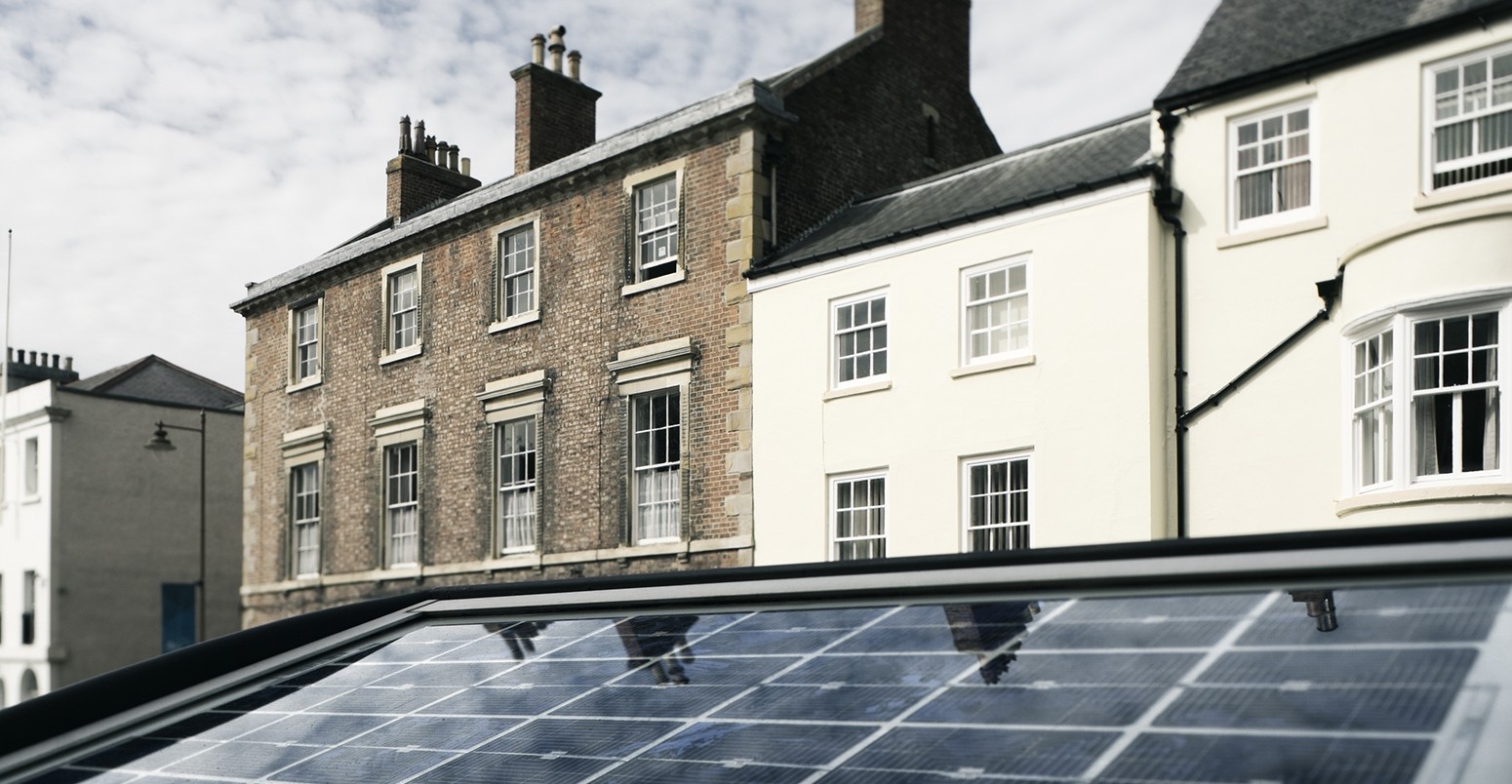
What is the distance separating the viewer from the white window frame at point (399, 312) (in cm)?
2852

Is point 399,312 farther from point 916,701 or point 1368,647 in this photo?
point 1368,647

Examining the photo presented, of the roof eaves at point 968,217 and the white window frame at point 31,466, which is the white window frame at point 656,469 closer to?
the roof eaves at point 968,217

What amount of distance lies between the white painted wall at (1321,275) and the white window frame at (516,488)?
1255 centimetres

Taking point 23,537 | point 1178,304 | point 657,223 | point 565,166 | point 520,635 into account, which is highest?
point 565,166

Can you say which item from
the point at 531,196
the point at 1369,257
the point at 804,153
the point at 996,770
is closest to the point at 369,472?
the point at 531,196

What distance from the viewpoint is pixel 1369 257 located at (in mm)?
15703

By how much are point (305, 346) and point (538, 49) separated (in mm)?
9228

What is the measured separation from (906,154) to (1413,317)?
12.4 metres

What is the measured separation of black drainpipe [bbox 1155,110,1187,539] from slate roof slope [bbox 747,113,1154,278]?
0.41m

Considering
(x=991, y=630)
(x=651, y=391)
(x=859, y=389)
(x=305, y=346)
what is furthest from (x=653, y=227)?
(x=991, y=630)

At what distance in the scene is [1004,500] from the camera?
61.3ft

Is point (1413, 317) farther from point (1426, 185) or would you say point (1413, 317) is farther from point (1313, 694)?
point (1313, 694)

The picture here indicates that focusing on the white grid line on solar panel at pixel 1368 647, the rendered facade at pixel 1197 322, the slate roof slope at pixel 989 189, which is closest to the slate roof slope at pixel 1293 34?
the rendered facade at pixel 1197 322

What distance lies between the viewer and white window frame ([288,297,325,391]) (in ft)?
104
